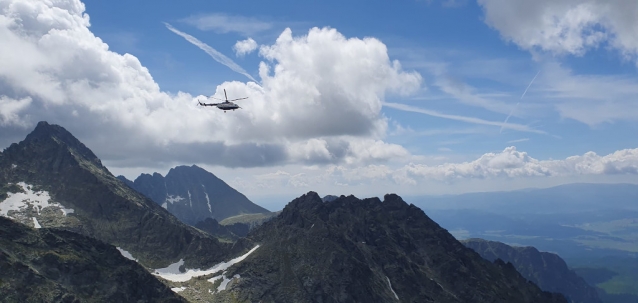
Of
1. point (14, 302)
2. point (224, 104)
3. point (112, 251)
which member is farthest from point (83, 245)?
point (224, 104)

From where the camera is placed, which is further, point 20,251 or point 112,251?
point 112,251

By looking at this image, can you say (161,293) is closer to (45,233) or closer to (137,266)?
(137,266)

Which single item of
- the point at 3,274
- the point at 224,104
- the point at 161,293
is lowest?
the point at 161,293

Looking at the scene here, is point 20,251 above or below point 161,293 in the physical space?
above

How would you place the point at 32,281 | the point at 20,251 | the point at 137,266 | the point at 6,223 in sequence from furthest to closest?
the point at 137,266
the point at 6,223
the point at 20,251
the point at 32,281

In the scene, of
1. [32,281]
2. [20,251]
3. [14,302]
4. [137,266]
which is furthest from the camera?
[137,266]

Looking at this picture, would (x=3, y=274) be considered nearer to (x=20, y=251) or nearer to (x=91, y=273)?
(x=20, y=251)
